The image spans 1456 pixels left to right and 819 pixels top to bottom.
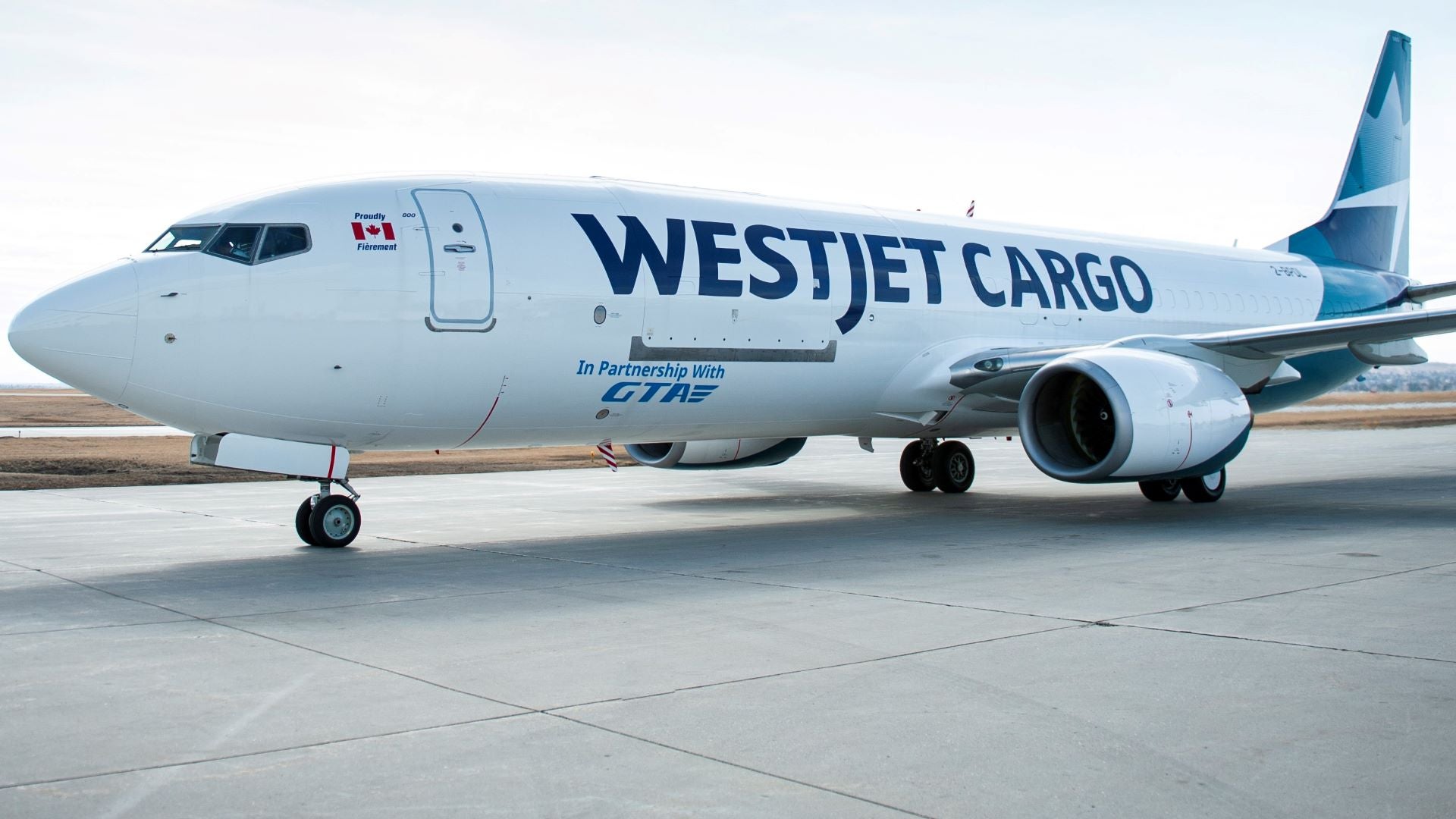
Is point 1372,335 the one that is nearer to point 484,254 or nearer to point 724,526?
point 724,526

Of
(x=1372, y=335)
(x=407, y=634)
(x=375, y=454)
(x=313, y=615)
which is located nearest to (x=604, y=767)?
(x=407, y=634)

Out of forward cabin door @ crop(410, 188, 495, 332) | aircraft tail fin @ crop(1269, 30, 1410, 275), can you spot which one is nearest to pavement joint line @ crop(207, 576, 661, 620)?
forward cabin door @ crop(410, 188, 495, 332)

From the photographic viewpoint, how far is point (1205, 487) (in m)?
14.5

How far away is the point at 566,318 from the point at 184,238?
9.99ft

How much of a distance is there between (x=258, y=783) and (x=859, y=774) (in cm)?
197

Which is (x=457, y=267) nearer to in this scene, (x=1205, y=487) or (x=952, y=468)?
(x=952, y=468)

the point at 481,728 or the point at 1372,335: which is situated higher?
the point at 1372,335

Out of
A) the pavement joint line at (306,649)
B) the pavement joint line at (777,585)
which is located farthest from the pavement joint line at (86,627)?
the pavement joint line at (777,585)

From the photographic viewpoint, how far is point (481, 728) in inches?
189

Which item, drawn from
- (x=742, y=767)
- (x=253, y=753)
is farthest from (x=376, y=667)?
(x=742, y=767)

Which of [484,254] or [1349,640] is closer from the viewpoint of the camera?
[1349,640]

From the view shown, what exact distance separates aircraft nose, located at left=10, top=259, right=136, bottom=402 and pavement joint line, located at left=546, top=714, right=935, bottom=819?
5.87 m

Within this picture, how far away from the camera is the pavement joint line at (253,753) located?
13.6 ft

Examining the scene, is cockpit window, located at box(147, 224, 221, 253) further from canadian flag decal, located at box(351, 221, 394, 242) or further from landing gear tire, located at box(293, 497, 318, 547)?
landing gear tire, located at box(293, 497, 318, 547)
